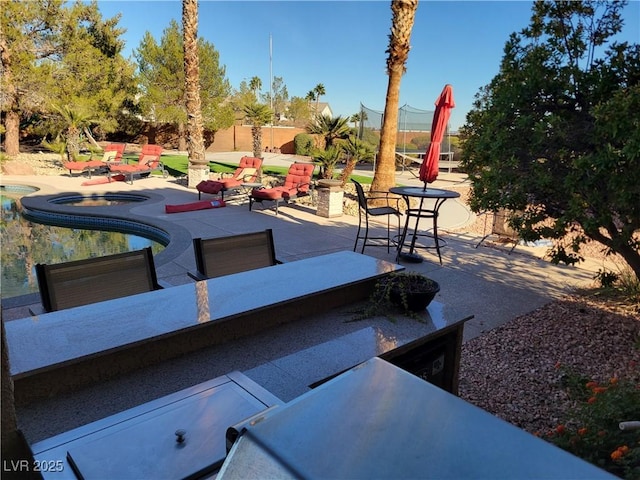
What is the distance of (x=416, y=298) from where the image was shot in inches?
95.9

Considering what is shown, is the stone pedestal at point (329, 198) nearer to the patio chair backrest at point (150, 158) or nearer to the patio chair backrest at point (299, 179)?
the patio chair backrest at point (299, 179)

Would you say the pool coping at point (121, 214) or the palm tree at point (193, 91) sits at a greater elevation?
the palm tree at point (193, 91)

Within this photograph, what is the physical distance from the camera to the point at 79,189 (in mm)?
11305

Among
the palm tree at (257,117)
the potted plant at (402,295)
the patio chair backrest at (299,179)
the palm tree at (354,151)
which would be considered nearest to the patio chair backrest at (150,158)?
the palm tree at (257,117)

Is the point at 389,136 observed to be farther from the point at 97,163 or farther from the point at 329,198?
the point at 97,163

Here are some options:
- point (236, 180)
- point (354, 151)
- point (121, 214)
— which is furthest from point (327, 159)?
point (121, 214)

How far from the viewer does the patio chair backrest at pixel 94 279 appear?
7.86 ft

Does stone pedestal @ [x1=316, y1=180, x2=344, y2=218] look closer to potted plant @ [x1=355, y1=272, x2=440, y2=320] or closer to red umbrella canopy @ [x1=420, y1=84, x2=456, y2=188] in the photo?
red umbrella canopy @ [x1=420, y1=84, x2=456, y2=188]

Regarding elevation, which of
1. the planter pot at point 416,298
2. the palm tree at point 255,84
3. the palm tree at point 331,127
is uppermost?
the palm tree at point 255,84

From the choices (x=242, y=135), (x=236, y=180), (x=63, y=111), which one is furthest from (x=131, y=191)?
(x=242, y=135)

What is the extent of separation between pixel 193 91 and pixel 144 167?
2.89 m

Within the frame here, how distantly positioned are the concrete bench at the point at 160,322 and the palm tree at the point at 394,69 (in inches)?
284

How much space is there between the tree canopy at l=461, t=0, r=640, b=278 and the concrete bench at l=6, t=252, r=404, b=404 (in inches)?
55.8

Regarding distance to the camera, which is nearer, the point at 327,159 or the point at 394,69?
the point at 394,69
